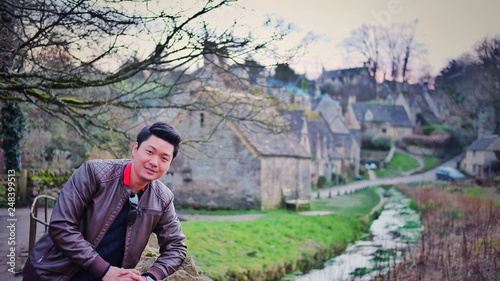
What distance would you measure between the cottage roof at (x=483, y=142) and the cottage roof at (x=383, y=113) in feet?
16.0

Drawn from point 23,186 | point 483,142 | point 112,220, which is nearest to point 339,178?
point 483,142

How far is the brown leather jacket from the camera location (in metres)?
3.08

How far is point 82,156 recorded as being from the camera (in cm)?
2033

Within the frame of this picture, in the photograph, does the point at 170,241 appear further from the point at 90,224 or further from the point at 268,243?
the point at 268,243

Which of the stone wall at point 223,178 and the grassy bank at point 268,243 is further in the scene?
the stone wall at point 223,178

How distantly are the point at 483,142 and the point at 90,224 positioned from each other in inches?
410

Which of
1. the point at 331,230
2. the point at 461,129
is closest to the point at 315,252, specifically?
the point at 331,230

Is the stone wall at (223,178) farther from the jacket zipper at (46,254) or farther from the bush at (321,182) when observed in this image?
the jacket zipper at (46,254)

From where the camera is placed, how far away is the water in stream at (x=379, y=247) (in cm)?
1080

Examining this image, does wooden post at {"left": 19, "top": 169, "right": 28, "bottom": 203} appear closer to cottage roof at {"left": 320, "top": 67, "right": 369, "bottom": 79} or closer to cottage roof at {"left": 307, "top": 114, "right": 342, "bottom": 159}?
cottage roof at {"left": 320, "top": 67, "right": 369, "bottom": 79}

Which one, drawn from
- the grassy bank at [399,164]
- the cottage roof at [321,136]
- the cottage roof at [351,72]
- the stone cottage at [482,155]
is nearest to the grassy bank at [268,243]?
the grassy bank at [399,164]

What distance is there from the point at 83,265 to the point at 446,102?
12.2 metres

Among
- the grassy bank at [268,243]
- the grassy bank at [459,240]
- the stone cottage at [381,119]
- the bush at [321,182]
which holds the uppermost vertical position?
the stone cottage at [381,119]

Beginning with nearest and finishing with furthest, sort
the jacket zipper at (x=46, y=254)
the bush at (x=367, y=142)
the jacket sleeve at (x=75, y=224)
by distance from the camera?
the jacket sleeve at (x=75, y=224) < the jacket zipper at (x=46, y=254) < the bush at (x=367, y=142)
